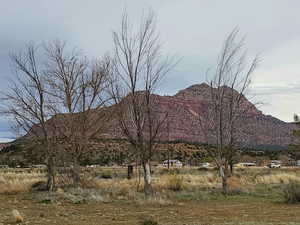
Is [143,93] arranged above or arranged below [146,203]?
above

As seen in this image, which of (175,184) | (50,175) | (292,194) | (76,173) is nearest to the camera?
(292,194)

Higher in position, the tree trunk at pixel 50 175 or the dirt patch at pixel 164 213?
the tree trunk at pixel 50 175

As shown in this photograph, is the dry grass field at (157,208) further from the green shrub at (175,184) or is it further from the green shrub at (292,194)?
the green shrub at (292,194)

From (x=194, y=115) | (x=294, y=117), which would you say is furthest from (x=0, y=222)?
(x=294, y=117)

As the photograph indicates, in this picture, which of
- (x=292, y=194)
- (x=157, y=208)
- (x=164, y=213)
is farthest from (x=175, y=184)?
(x=164, y=213)

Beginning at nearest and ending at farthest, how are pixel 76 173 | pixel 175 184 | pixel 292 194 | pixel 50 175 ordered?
pixel 292 194 < pixel 175 184 < pixel 76 173 < pixel 50 175

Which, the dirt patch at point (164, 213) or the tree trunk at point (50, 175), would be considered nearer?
the dirt patch at point (164, 213)

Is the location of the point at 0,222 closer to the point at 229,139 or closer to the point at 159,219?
the point at 159,219

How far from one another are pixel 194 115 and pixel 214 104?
709cm

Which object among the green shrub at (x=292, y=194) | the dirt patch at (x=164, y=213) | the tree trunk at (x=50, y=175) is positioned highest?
the tree trunk at (x=50, y=175)

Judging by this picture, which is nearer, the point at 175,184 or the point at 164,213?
the point at 164,213

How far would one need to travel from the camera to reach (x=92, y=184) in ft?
83.8

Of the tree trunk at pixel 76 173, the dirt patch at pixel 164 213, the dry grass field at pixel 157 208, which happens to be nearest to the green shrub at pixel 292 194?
the dry grass field at pixel 157 208

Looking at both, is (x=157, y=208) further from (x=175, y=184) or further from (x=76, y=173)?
(x=76, y=173)
